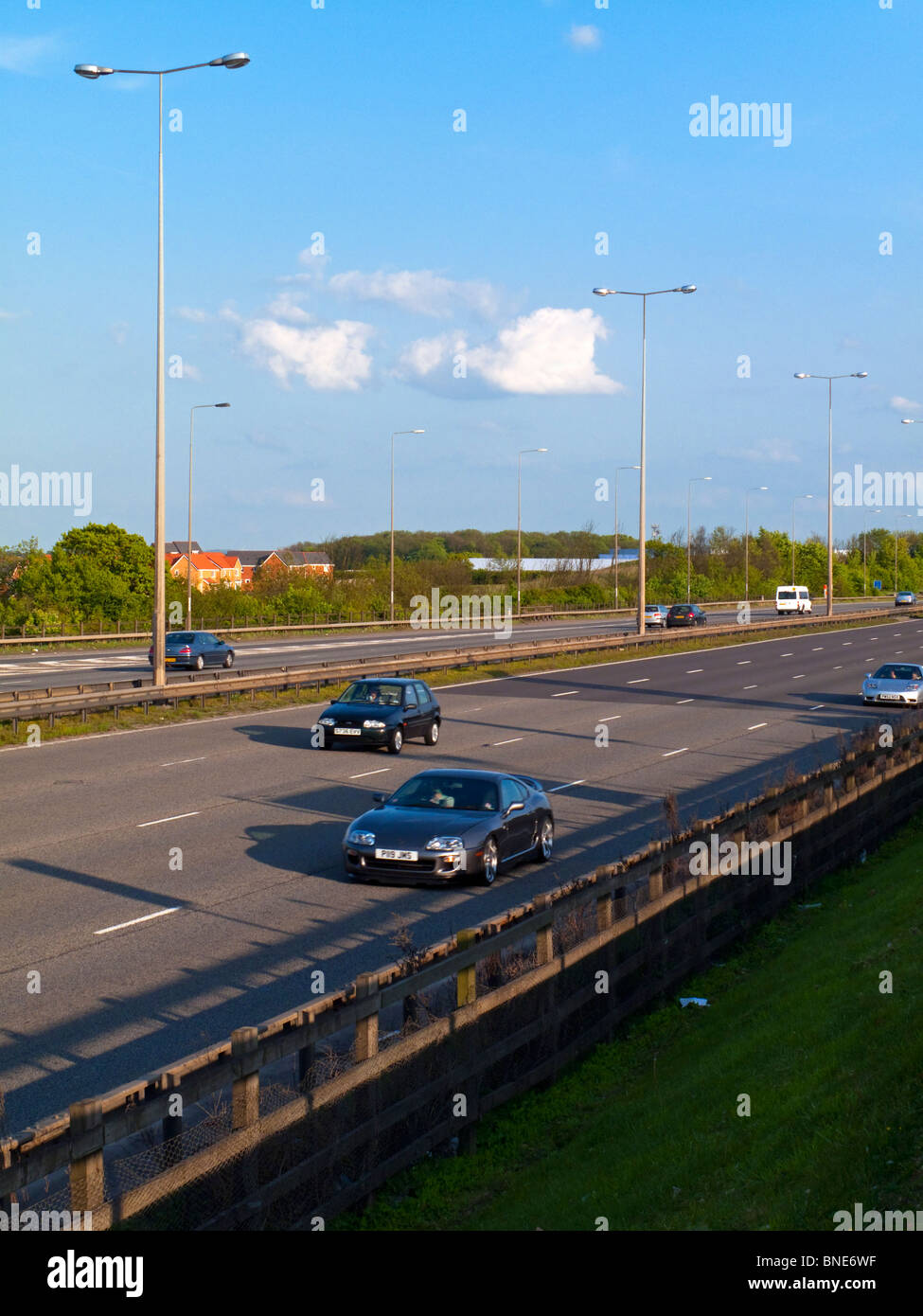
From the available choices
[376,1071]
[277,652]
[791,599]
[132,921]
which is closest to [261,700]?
[277,652]

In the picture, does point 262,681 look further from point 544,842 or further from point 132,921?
point 132,921

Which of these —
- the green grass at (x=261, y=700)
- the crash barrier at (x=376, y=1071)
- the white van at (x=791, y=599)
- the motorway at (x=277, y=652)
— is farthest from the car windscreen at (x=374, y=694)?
the white van at (x=791, y=599)

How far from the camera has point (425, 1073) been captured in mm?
7820

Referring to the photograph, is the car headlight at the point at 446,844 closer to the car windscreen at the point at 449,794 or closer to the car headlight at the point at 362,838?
the car headlight at the point at 362,838

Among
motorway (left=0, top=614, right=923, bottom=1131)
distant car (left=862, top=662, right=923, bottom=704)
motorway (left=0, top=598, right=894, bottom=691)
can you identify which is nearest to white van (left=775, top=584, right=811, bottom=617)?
motorway (left=0, top=598, right=894, bottom=691)

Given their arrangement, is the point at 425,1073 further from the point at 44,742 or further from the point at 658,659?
the point at 658,659

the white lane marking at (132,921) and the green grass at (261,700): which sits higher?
the green grass at (261,700)

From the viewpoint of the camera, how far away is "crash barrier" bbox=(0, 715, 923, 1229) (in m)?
5.88

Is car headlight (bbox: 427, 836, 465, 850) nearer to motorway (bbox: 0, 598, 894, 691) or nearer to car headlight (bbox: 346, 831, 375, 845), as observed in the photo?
car headlight (bbox: 346, 831, 375, 845)

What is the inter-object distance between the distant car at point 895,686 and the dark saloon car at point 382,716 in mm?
15405

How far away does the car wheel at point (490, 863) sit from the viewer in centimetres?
1518

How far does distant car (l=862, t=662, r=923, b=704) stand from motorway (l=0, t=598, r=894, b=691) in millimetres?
17865

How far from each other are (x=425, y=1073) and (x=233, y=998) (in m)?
3.35
